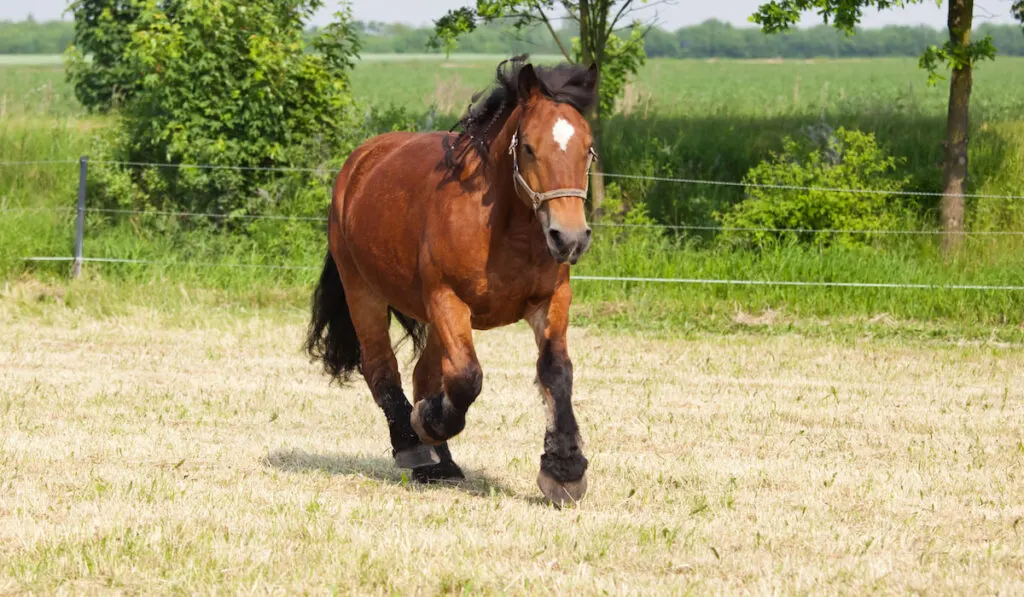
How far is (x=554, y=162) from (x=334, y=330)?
2.76m

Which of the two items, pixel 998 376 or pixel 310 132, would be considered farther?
pixel 310 132

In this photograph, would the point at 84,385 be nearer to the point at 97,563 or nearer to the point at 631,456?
the point at 631,456

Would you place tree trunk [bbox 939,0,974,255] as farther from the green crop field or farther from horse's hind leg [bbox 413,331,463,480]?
horse's hind leg [bbox 413,331,463,480]

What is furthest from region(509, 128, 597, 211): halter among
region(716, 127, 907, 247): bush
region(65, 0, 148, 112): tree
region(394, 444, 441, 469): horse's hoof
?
region(65, 0, 148, 112): tree

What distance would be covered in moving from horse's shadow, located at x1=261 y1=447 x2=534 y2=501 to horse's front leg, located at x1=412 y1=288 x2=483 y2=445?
0.47m

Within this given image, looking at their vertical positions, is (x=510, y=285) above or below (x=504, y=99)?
below

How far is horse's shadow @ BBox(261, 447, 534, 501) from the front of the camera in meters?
7.09

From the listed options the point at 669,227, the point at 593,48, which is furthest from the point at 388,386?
the point at 593,48

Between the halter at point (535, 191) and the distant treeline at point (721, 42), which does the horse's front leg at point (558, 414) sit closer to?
the halter at point (535, 191)

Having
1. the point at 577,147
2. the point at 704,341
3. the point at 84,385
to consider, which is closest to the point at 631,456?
the point at 577,147

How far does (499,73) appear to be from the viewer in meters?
6.65

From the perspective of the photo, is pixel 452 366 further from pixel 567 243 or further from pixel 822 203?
pixel 822 203

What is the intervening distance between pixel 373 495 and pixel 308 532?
3.54 feet

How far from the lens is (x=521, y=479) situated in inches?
289
